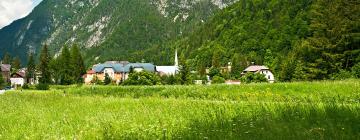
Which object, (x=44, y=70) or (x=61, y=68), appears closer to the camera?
(x=44, y=70)

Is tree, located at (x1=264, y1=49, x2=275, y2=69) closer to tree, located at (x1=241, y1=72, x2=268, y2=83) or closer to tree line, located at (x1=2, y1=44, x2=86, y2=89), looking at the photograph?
tree, located at (x1=241, y1=72, x2=268, y2=83)

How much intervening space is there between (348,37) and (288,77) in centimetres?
3649

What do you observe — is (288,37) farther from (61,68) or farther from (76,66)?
(61,68)

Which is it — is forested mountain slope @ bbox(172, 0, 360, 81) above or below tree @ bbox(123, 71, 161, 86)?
above

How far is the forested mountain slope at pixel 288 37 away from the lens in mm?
49938

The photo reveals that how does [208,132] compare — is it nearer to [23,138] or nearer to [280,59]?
[23,138]

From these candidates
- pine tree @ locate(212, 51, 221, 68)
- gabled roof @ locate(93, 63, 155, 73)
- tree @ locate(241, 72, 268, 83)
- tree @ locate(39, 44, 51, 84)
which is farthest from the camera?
gabled roof @ locate(93, 63, 155, 73)

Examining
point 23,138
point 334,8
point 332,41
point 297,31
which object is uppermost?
point 297,31

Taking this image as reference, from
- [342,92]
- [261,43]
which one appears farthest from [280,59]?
[342,92]

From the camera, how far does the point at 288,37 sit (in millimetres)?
131375

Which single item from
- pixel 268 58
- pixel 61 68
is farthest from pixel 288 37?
pixel 61 68

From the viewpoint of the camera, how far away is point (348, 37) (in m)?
49.8

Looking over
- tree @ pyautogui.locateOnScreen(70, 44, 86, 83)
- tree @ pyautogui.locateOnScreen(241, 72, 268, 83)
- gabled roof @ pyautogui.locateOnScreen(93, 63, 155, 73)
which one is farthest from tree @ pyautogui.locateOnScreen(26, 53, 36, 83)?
tree @ pyautogui.locateOnScreen(241, 72, 268, 83)

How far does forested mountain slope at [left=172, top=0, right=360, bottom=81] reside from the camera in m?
49.9
